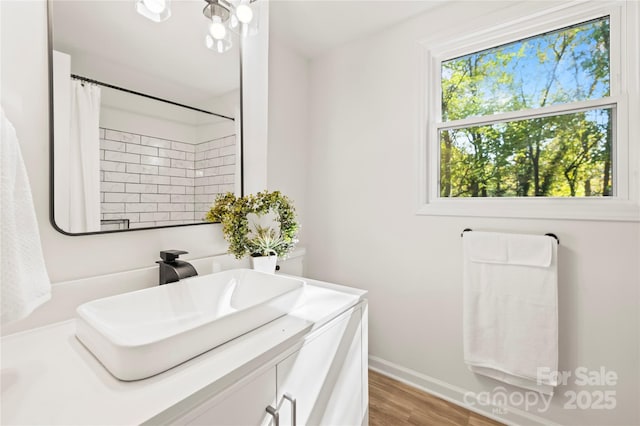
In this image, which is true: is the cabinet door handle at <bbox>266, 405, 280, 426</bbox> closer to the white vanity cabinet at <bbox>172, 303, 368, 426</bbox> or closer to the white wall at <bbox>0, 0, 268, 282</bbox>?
the white vanity cabinet at <bbox>172, 303, 368, 426</bbox>

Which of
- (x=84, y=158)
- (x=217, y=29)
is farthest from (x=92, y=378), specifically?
(x=217, y=29)

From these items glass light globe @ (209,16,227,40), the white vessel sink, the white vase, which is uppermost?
glass light globe @ (209,16,227,40)

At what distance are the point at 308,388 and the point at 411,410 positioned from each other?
109cm

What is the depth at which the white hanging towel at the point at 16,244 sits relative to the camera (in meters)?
0.54

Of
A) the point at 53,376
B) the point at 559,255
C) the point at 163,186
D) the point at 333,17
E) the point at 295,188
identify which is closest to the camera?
the point at 53,376

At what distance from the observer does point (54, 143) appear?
2.79 feet

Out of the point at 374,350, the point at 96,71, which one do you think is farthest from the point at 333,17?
the point at 374,350

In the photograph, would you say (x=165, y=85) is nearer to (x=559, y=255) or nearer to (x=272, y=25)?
(x=272, y=25)

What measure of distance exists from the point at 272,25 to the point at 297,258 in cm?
156

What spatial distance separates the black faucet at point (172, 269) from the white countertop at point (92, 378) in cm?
26

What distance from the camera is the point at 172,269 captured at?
0.94m

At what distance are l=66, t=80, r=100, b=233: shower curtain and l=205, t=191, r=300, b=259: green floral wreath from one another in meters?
0.38

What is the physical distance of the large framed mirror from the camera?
88 cm

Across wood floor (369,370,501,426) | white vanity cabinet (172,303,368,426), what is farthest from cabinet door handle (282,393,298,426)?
wood floor (369,370,501,426)
